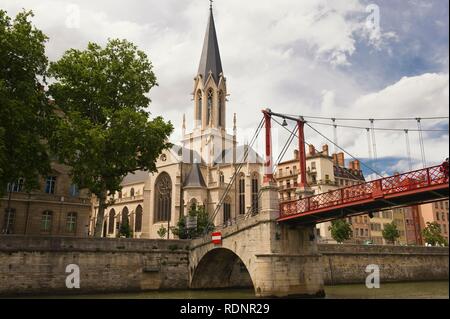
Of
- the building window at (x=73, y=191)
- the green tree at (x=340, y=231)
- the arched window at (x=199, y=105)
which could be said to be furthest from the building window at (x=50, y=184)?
the arched window at (x=199, y=105)

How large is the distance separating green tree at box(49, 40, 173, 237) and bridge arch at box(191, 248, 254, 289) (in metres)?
6.95

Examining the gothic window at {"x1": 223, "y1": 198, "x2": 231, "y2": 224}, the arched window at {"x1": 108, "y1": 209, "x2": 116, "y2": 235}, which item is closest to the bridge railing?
the gothic window at {"x1": 223, "y1": 198, "x2": 231, "y2": 224}

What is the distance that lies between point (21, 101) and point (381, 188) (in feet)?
57.9

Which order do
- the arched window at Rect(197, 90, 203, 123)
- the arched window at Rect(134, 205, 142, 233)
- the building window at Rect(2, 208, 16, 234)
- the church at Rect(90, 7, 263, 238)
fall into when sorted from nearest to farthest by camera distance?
the building window at Rect(2, 208, 16, 234)
the church at Rect(90, 7, 263, 238)
the arched window at Rect(134, 205, 142, 233)
the arched window at Rect(197, 90, 203, 123)

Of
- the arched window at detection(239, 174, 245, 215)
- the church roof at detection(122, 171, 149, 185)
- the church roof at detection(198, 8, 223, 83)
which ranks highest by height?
the church roof at detection(198, 8, 223, 83)

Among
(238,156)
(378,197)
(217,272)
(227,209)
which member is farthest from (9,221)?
(238,156)

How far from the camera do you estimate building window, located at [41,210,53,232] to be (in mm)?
33188

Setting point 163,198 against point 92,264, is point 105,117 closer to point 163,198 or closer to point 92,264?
point 92,264

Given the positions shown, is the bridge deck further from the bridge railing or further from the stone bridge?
the stone bridge

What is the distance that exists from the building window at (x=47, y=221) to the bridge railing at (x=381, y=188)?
64.2ft

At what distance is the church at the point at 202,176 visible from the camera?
2211 inches

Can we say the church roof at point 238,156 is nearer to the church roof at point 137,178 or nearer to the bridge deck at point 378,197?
the church roof at point 137,178

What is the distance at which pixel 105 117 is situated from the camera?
94.2 ft

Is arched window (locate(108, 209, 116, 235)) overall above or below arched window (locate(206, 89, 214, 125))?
below
